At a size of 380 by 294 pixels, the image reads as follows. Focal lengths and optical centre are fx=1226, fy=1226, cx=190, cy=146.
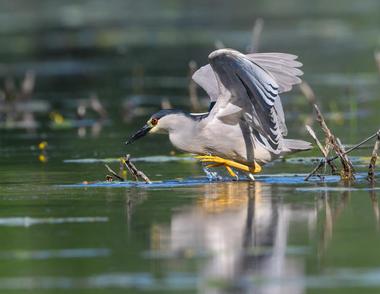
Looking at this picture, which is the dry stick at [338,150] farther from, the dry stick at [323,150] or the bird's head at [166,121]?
the bird's head at [166,121]

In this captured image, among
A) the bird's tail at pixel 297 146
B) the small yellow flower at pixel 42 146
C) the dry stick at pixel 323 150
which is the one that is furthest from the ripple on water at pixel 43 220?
the small yellow flower at pixel 42 146

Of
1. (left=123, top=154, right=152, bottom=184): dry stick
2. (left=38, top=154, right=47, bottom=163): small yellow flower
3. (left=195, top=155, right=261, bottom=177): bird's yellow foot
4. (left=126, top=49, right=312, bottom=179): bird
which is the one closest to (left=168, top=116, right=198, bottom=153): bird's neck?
(left=126, top=49, right=312, bottom=179): bird

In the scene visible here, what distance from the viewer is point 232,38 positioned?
30266mm

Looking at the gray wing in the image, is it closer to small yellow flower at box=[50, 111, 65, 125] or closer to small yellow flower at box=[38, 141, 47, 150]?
small yellow flower at box=[38, 141, 47, 150]

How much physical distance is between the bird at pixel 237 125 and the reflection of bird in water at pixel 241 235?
1.95 feet

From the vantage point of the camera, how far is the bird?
10.8 meters

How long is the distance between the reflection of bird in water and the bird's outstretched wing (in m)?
0.71

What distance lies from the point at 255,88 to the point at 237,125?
775 millimetres

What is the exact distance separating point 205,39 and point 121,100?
1134 centimetres

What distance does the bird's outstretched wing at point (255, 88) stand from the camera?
10.2 m

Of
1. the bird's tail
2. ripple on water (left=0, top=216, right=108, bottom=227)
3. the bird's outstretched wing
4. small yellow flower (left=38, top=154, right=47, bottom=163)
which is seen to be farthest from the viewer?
small yellow flower (left=38, top=154, right=47, bottom=163)

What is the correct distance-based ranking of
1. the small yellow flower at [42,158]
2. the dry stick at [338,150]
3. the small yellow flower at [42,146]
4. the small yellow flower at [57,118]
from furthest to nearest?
the small yellow flower at [57,118], the small yellow flower at [42,146], the small yellow flower at [42,158], the dry stick at [338,150]

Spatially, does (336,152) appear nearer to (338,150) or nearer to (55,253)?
(338,150)

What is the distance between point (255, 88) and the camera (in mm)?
10367
